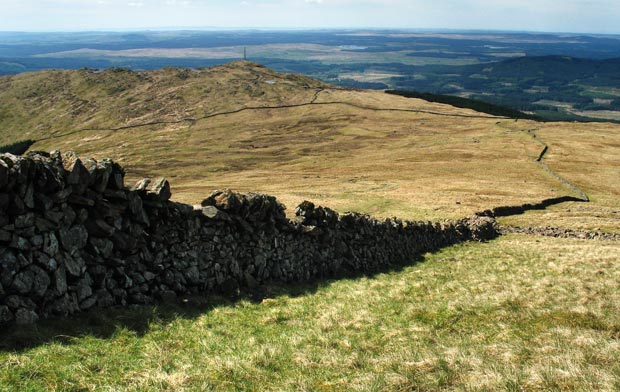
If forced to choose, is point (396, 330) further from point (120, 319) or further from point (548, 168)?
point (548, 168)

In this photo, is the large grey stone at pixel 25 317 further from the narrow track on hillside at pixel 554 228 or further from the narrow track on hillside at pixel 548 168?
the narrow track on hillside at pixel 548 168

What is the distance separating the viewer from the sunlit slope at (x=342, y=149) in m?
67.3

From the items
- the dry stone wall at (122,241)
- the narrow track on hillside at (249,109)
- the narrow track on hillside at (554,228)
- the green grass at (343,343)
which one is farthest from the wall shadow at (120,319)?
the narrow track on hillside at (249,109)

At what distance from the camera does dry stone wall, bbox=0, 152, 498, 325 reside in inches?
484

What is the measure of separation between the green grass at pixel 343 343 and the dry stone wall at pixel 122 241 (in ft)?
3.25

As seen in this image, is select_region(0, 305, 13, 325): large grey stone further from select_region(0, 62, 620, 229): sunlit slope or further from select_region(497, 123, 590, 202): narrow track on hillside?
select_region(497, 123, 590, 202): narrow track on hillside

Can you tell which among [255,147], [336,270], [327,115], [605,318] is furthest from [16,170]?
[327,115]

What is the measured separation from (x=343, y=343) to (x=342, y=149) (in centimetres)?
11448

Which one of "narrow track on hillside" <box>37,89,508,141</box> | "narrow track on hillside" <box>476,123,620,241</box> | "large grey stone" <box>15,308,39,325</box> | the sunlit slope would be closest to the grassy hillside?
"large grey stone" <box>15,308,39,325</box>

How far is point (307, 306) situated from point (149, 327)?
251 inches

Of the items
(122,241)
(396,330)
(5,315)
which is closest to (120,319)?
(122,241)

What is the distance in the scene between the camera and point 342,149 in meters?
126

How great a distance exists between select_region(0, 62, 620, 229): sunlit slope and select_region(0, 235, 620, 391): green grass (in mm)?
31527

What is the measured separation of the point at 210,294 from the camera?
57.4 ft
